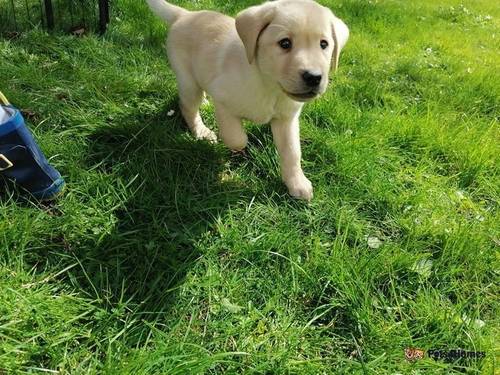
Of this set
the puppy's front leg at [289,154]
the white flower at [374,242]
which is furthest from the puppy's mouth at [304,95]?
the white flower at [374,242]

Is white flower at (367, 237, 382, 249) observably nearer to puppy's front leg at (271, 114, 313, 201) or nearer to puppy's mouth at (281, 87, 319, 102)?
puppy's front leg at (271, 114, 313, 201)

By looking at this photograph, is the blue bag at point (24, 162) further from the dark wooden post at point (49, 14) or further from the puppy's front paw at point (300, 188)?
the dark wooden post at point (49, 14)

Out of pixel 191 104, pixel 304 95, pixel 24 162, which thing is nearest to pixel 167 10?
pixel 191 104

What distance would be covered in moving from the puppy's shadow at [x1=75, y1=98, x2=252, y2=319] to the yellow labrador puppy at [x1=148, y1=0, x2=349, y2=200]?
9.6 inches

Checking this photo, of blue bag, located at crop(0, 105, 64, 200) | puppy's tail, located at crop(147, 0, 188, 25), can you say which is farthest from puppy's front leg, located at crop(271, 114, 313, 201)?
puppy's tail, located at crop(147, 0, 188, 25)

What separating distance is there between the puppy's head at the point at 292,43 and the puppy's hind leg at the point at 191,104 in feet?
2.50

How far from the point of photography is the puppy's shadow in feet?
6.34

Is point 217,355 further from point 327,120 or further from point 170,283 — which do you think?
point 327,120

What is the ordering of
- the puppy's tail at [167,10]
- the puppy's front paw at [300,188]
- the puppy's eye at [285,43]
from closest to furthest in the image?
1. the puppy's eye at [285,43]
2. the puppy's front paw at [300,188]
3. the puppy's tail at [167,10]

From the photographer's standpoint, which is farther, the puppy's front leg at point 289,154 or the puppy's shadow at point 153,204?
the puppy's front leg at point 289,154

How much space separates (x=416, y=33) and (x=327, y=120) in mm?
3313

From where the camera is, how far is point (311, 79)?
7.04 feet

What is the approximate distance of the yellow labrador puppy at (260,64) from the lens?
7.32ft

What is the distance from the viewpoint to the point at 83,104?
3018 mm
